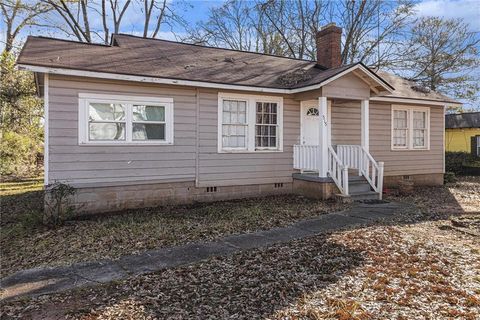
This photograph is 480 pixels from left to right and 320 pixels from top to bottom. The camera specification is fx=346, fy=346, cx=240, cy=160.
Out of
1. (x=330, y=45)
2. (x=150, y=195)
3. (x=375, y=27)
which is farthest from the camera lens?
(x=375, y=27)

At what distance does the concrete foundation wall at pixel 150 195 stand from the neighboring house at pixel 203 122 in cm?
3

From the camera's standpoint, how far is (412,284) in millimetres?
3896

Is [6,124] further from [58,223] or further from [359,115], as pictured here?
[359,115]

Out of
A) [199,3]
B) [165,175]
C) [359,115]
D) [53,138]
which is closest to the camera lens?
[53,138]

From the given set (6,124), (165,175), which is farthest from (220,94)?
(6,124)

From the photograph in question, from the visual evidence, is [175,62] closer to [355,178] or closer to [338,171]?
[338,171]

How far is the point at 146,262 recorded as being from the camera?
4770mm

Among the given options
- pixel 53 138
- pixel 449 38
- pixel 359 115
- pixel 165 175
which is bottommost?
pixel 165 175

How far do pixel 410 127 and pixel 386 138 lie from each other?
1217 millimetres

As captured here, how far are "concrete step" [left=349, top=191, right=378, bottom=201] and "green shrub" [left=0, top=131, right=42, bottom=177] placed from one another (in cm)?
1449

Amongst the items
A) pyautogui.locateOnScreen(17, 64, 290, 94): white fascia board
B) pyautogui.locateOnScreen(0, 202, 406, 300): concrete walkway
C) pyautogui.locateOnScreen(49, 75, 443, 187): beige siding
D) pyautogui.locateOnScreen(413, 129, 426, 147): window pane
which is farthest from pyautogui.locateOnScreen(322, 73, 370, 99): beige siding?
pyautogui.locateOnScreen(413, 129, 426, 147): window pane

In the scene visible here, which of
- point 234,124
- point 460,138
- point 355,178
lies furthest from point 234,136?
point 460,138

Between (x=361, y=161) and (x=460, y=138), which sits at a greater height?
(x=460, y=138)

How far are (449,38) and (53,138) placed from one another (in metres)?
23.4
